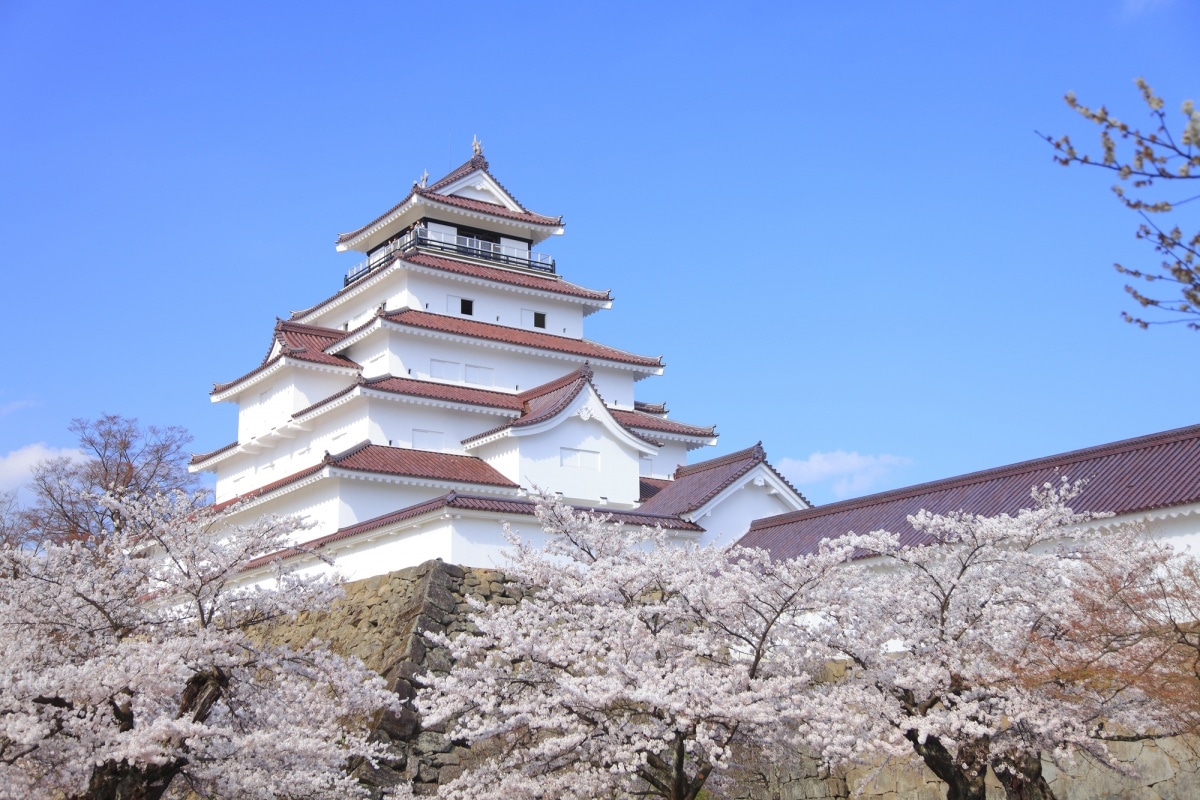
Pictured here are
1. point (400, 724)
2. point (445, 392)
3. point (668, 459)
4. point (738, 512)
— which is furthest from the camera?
point (668, 459)

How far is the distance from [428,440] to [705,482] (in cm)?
680

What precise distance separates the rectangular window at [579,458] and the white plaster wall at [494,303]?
574cm

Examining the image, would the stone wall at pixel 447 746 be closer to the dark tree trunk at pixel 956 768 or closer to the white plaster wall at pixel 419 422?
the dark tree trunk at pixel 956 768

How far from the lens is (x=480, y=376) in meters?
27.9

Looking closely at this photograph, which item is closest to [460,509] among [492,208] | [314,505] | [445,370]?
[314,505]

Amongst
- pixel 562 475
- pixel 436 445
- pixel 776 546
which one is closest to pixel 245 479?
pixel 436 445

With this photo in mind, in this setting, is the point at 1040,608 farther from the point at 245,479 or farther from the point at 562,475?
the point at 245,479

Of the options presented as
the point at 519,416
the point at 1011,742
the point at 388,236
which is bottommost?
the point at 1011,742

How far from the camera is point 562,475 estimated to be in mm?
25000

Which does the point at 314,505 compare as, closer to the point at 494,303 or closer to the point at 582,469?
the point at 582,469

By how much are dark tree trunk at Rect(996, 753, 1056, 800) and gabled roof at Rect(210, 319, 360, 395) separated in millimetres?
19587

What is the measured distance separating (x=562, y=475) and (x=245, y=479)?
402 inches

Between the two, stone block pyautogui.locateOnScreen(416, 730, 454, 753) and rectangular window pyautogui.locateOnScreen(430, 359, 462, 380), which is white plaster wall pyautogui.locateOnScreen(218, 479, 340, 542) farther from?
stone block pyautogui.locateOnScreen(416, 730, 454, 753)

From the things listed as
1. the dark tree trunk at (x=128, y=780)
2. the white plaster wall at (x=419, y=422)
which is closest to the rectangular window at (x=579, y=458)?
the white plaster wall at (x=419, y=422)
